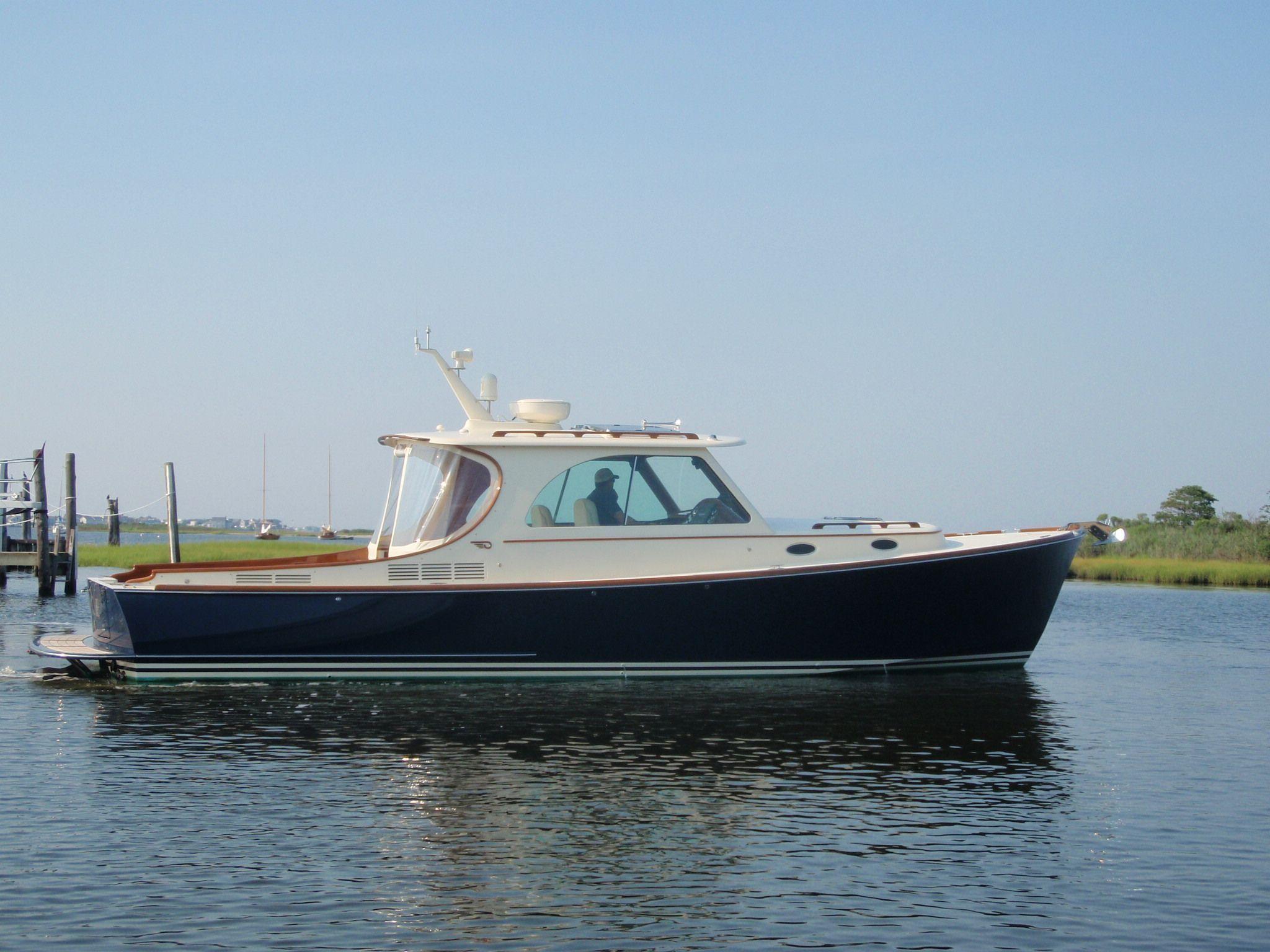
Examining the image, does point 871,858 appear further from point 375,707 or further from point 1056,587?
point 1056,587

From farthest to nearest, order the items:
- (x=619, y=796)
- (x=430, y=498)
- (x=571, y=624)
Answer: (x=430, y=498) → (x=571, y=624) → (x=619, y=796)

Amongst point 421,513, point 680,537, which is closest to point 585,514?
point 680,537

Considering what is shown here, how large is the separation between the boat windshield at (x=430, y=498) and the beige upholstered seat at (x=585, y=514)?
2.82ft

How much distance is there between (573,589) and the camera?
543 inches

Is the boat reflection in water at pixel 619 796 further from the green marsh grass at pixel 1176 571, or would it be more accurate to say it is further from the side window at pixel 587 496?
the green marsh grass at pixel 1176 571

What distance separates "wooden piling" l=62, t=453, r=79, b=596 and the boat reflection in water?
16504 millimetres

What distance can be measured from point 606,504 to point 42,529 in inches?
705

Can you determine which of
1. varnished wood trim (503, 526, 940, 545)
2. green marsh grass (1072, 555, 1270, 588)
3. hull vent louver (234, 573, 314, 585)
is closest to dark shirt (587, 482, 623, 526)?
varnished wood trim (503, 526, 940, 545)

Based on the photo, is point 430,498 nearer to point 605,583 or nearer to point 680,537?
point 605,583

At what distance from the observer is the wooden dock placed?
28078 mm

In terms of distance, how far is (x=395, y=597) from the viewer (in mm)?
13703

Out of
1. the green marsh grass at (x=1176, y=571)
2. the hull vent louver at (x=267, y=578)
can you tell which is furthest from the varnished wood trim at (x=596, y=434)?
the green marsh grass at (x=1176, y=571)

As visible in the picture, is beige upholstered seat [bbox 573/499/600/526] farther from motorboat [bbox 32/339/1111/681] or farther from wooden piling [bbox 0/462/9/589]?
wooden piling [bbox 0/462/9/589]

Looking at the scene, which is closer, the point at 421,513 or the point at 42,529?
the point at 421,513
